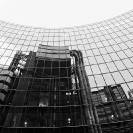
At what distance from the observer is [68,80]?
23.6 m

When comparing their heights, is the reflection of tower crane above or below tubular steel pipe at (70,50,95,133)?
above

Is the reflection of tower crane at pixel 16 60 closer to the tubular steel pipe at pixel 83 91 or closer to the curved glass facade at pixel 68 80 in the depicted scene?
the curved glass facade at pixel 68 80

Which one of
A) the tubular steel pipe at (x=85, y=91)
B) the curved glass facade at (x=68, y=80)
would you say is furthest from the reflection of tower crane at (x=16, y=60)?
the tubular steel pipe at (x=85, y=91)

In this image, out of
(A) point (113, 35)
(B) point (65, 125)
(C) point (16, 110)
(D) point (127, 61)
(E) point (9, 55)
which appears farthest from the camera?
(A) point (113, 35)


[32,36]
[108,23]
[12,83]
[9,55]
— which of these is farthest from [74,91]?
[108,23]

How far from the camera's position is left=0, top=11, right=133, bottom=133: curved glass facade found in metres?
17.9

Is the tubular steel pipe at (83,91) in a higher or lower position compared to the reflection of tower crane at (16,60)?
lower

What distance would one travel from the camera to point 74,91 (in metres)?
22.0

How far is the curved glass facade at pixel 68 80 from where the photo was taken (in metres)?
17.9

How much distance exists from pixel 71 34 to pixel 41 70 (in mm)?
15722

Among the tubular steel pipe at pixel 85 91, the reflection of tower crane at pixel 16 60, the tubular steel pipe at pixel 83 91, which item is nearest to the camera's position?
the tubular steel pipe at pixel 85 91

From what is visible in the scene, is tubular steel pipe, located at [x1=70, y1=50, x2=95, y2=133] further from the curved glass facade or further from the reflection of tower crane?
the reflection of tower crane

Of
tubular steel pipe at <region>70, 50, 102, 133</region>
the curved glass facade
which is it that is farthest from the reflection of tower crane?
tubular steel pipe at <region>70, 50, 102, 133</region>

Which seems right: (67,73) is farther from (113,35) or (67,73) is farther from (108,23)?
(108,23)
